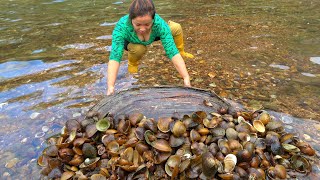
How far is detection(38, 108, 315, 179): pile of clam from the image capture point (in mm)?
3689

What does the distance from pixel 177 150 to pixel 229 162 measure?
0.67m

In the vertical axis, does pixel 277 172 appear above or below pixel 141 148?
below

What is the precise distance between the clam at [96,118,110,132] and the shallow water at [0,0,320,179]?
109cm

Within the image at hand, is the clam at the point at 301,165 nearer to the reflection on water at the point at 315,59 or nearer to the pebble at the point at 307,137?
the pebble at the point at 307,137

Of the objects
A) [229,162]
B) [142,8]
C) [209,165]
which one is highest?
[142,8]

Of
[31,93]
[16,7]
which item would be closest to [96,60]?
[31,93]

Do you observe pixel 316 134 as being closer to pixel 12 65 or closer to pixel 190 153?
pixel 190 153

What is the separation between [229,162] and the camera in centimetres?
369

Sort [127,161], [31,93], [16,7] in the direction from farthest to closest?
[16,7] → [31,93] → [127,161]

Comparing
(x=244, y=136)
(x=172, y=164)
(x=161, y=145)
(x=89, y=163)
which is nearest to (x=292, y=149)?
(x=244, y=136)

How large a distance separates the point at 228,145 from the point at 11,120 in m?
4.04

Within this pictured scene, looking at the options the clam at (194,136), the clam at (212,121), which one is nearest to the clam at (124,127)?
the clam at (194,136)

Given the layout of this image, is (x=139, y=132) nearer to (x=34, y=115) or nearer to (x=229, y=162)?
(x=229, y=162)

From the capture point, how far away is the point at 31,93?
658cm
